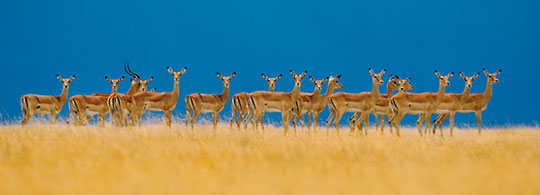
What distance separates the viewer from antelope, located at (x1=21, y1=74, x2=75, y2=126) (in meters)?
19.6

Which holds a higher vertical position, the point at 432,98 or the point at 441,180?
the point at 432,98

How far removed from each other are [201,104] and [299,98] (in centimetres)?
331

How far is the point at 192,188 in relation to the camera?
7.86 metres

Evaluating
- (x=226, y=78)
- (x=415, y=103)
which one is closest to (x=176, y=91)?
(x=226, y=78)

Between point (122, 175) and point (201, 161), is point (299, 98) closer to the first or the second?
point (201, 161)

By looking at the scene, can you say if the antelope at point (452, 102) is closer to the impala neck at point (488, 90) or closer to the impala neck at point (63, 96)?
the impala neck at point (488, 90)

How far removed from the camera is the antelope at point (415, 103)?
1773 cm

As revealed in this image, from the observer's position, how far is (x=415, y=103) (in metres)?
17.8

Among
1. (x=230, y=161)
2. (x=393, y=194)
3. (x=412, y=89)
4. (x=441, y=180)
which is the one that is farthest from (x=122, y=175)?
(x=412, y=89)

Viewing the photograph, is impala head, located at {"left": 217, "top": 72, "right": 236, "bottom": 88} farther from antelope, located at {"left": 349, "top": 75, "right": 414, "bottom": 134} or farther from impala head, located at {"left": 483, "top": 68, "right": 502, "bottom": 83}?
impala head, located at {"left": 483, "top": 68, "right": 502, "bottom": 83}

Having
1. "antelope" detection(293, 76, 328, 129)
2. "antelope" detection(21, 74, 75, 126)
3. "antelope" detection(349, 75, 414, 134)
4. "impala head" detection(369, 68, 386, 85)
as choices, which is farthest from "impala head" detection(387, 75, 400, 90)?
"antelope" detection(21, 74, 75, 126)

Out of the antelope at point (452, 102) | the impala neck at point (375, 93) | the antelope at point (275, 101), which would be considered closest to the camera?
the antelope at point (275, 101)

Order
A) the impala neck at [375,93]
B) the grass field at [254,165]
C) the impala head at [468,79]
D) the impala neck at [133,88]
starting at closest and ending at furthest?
1. the grass field at [254,165]
2. the impala neck at [375,93]
3. the impala head at [468,79]
4. the impala neck at [133,88]

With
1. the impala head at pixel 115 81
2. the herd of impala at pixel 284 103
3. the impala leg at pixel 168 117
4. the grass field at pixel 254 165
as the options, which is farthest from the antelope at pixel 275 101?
the impala head at pixel 115 81
